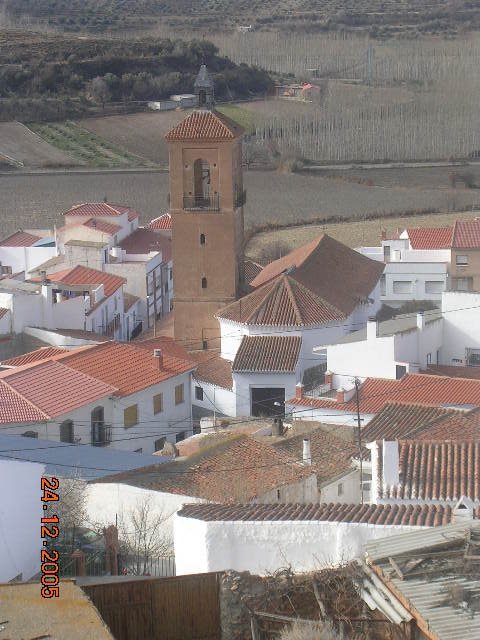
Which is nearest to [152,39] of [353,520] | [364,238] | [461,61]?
[461,61]

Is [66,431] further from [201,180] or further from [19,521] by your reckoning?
[201,180]

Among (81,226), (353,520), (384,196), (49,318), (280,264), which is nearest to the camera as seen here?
(353,520)

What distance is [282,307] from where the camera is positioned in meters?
31.9

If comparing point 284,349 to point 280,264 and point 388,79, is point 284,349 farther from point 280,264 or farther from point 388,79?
point 388,79

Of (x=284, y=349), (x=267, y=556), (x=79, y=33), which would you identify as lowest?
(x=79, y=33)

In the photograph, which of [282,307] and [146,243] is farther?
[146,243]

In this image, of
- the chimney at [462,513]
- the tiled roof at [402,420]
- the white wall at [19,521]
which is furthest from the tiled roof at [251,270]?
the chimney at [462,513]

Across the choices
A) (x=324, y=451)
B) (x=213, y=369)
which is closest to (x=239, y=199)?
(x=213, y=369)

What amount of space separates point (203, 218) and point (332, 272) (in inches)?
124

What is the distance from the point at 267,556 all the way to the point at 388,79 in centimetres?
7374

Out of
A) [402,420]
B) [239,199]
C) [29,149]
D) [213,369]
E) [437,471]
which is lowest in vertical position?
[29,149]

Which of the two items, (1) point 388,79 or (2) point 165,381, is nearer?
(2) point 165,381

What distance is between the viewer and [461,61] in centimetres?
8456

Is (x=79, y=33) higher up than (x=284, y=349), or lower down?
lower down
